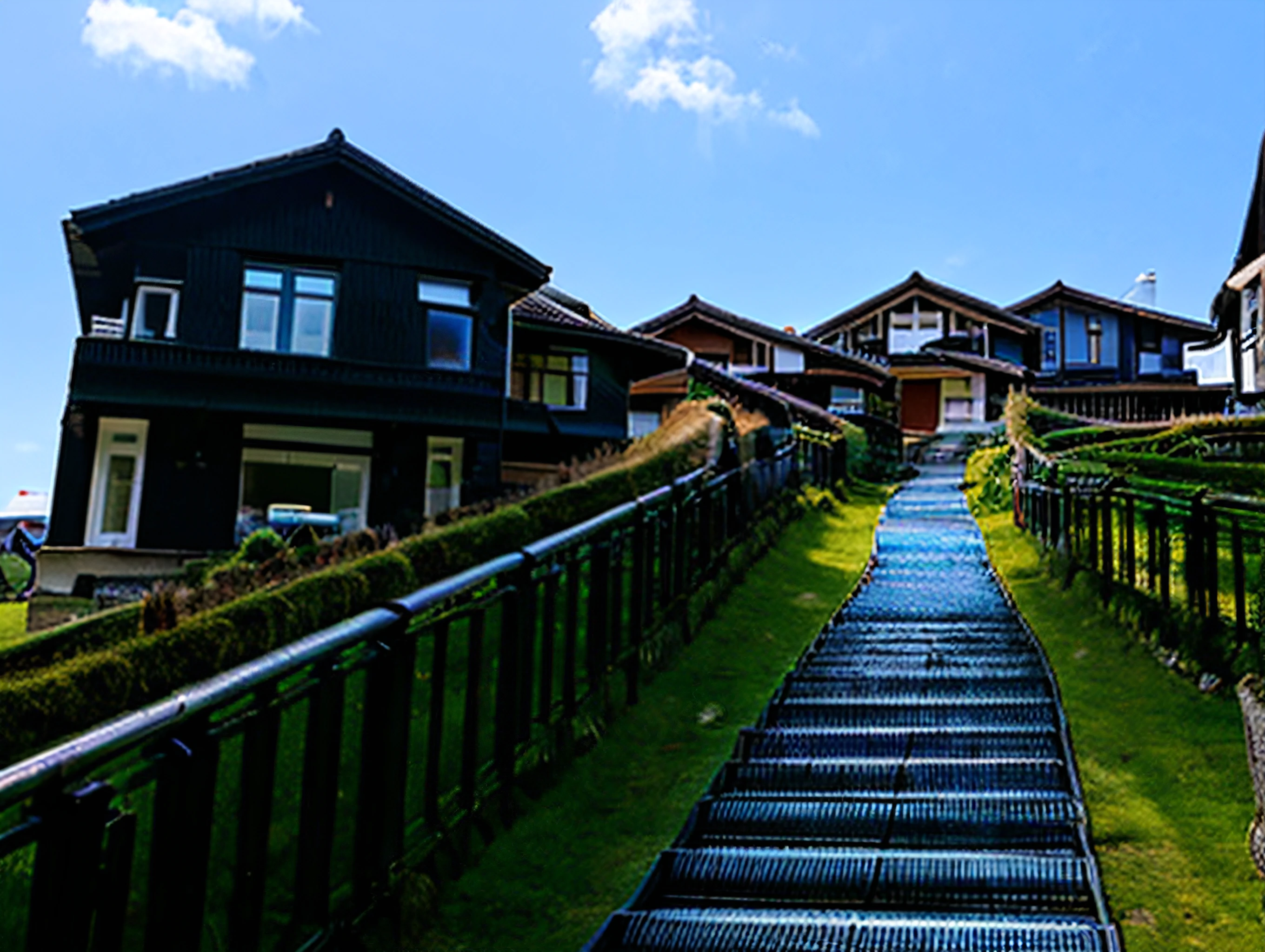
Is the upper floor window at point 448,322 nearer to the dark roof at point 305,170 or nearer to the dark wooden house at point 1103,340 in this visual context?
the dark roof at point 305,170

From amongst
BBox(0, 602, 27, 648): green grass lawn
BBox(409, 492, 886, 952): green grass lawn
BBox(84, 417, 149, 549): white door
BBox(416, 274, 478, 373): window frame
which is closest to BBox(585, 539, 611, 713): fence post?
BBox(409, 492, 886, 952): green grass lawn

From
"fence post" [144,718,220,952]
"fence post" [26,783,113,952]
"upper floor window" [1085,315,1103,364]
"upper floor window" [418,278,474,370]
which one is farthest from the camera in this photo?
"upper floor window" [1085,315,1103,364]

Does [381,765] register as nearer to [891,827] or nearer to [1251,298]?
[891,827]

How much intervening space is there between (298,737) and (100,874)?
1.62m

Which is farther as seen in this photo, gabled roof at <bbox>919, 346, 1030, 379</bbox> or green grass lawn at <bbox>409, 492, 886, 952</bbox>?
gabled roof at <bbox>919, 346, 1030, 379</bbox>

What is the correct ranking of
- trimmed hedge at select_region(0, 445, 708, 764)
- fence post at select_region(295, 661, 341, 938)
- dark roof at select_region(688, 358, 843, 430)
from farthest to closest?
dark roof at select_region(688, 358, 843, 430), trimmed hedge at select_region(0, 445, 708, 764), fence post at select_region(295, 661, 341, 938)

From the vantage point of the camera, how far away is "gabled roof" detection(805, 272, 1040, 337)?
4416 cm

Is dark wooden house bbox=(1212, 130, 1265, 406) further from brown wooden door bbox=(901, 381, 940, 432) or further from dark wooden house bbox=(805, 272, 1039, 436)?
brown wooden door bbox=(901, 381, 940, 432)

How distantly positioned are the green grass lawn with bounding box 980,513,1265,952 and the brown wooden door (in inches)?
1435

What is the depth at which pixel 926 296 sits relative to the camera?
150ft

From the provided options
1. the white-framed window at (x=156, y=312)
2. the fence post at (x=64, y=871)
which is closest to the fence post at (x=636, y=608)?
the fence post at (x=64, y=871)

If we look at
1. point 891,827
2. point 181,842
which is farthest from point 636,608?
point 181,842

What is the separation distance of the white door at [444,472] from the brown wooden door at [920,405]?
24.2m

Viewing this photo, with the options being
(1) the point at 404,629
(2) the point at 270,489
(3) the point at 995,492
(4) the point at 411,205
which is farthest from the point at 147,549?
(1) the point at 404,629
